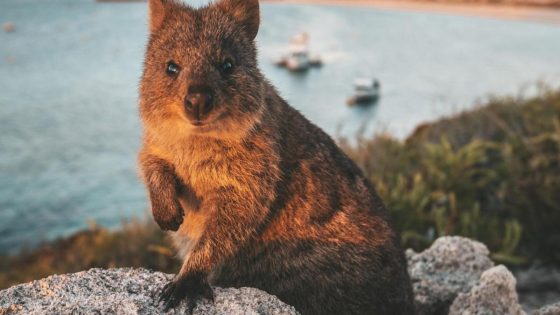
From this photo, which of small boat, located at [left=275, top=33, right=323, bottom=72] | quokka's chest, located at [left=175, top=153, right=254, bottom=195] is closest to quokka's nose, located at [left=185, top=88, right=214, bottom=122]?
quokka's chest, located at [left=175, top=153, right=254, bottom=195]

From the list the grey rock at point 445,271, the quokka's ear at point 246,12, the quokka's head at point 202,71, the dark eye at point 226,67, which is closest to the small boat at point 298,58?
the grey rock at point 445,271

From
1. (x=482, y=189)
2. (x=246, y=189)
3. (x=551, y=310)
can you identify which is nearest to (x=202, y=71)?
(x=246, y=189)

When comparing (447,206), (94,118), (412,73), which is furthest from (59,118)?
(447,206)

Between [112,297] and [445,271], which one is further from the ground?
[112,297]

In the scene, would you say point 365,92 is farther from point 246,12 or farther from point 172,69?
point 172,69

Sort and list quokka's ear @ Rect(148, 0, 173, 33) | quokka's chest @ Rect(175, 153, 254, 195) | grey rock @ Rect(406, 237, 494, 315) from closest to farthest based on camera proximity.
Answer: quokka's chest @ Rect(175, 153, 254, 195) → quokka's ear @ Rect(148, 0, 173, 33) → grey rock @ Rect(406, 237, 494, 315)

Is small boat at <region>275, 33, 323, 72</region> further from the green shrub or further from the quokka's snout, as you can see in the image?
the quokka's snout

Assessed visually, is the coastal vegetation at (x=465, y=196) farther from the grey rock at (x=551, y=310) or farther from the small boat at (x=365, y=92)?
the small boat at (x=365, y=92)
